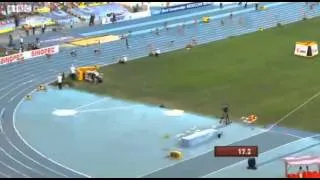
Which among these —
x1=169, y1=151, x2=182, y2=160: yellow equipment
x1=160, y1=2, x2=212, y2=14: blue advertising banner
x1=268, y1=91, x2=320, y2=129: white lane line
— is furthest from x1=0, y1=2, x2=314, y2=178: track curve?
x1=268, y1=91, x2=320, y2=129: white lane line

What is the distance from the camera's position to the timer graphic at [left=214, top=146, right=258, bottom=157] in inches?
1323

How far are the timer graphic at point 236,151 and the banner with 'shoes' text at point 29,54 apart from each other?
24669mm

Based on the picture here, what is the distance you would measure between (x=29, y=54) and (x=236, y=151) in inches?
1061

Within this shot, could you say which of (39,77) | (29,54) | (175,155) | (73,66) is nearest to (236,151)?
(175,155)

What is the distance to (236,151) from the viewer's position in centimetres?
3400

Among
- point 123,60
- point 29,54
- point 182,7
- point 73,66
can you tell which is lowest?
point 73,66

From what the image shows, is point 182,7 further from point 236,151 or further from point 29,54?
point 236,151

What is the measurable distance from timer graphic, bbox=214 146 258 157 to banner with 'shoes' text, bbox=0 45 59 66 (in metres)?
24.7

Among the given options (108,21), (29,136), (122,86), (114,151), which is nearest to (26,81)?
(122,86)

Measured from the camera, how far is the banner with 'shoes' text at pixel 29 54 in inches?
2175

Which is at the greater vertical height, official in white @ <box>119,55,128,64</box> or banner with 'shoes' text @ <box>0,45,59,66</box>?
banner with 'shoes' text @ <box>0,45,59,66</box>

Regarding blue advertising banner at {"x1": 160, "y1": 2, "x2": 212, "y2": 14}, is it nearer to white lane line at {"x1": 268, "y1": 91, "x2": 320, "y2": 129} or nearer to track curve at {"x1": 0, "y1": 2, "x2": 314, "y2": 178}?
track curve at {"x1": 0, "y1": 2, "x2": 314, "y2": 178}

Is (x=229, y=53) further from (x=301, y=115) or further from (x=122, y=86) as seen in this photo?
(x=301, y=115)

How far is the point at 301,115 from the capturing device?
1609 inches
